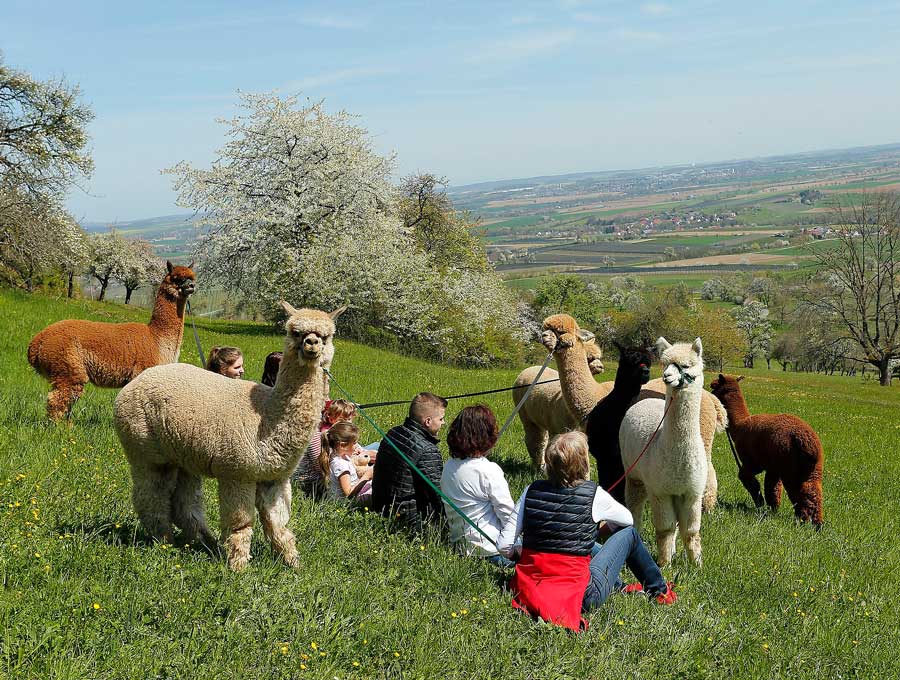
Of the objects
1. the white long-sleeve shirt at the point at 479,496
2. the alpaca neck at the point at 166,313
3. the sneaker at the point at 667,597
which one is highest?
the alpaca neck at the point at 166,313

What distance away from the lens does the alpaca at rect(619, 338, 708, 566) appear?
5973mm

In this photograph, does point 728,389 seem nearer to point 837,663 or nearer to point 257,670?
point 837,663

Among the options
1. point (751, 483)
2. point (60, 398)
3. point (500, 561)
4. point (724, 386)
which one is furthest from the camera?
point (724, 386)

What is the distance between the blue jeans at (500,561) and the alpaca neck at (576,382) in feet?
9.83

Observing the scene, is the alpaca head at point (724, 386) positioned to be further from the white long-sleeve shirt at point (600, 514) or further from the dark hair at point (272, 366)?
the dark hair at point (272, 366)

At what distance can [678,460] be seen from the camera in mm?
6012

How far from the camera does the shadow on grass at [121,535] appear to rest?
4.75 metres

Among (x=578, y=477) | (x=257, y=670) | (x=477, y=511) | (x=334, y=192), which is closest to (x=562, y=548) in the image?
(x=578, y=477)

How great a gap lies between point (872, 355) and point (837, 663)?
164 feet

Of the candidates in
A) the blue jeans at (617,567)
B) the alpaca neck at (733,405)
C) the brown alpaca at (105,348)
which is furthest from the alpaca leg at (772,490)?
the brown alpaca at (105,348)

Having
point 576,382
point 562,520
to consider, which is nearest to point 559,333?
point 576,382

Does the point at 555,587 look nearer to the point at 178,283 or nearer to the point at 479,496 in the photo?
the point at 479,496

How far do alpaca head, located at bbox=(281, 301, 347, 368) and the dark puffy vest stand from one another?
164cm

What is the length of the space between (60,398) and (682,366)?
21.1ft
